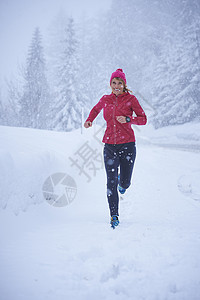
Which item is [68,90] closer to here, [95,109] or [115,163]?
[95,109]

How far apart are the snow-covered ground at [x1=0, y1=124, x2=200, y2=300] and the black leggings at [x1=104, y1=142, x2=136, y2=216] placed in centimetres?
40

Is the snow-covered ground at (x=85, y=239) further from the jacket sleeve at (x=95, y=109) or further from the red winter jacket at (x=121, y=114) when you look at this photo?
the red winter jacket at (x=121, y=114)

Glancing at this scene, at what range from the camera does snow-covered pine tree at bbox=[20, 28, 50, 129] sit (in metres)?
17.6

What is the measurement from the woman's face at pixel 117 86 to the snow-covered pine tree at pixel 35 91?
16.3 meters

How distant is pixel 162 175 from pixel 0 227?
15.5 feet

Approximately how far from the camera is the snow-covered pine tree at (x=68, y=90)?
17.9m

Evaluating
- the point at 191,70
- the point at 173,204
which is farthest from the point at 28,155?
the point at 191,70

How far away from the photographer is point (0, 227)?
227 centimetres

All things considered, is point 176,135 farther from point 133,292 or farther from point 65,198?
point 133,292

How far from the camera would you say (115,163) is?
2.79m

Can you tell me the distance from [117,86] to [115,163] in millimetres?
1188

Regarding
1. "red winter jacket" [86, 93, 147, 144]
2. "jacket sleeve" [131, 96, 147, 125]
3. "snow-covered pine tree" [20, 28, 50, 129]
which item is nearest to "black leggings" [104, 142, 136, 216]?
"red winter jacket" [86, 93, 147, 144]

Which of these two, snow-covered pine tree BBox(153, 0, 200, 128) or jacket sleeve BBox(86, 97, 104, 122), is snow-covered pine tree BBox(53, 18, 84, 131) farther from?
jacket sleeve BBox(86, 97, 104, 122)

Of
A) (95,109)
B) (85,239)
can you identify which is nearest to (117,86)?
(95,109)
